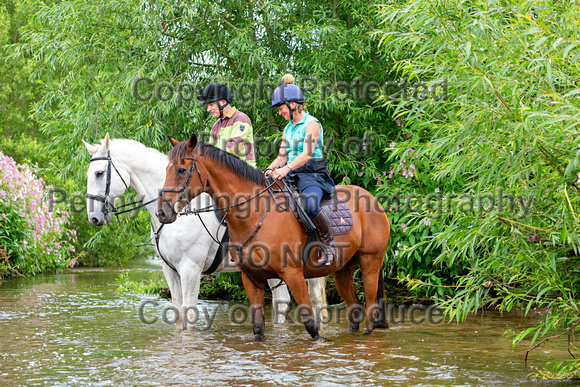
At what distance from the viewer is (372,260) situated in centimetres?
730

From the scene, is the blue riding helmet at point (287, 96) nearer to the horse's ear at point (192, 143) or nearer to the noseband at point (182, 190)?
the horse's ear at point (192, 143)

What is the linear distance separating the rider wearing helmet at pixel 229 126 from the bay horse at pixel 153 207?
0.68 meters

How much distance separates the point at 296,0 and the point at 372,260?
538cm

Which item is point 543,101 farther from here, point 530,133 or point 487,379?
point 487,379

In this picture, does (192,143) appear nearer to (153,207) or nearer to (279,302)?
(153,207)

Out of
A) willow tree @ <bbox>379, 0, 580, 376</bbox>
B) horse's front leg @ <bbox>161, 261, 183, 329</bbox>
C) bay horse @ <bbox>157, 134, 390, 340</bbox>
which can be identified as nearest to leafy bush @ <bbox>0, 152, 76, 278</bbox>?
horse's front leg @ <bbox>161, 261, 183, 329</bbox>

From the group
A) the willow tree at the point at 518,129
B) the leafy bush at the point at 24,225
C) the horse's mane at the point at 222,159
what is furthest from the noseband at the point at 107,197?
the leafy bush at the point at 24,225

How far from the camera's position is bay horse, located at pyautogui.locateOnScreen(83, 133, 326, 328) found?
7082mm

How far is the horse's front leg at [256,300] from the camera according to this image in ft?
20.9

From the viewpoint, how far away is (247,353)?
6.10m

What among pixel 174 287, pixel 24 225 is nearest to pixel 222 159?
pixel 174 287

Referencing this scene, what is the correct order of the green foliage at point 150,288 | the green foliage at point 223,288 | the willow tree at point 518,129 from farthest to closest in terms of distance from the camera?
the green foliage at point 150,288, the green foliage at point 223,288, the willow tree at point 518,129

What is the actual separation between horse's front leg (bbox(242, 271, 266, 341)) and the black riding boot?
0.71 m

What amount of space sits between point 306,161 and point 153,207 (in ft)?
6.85
